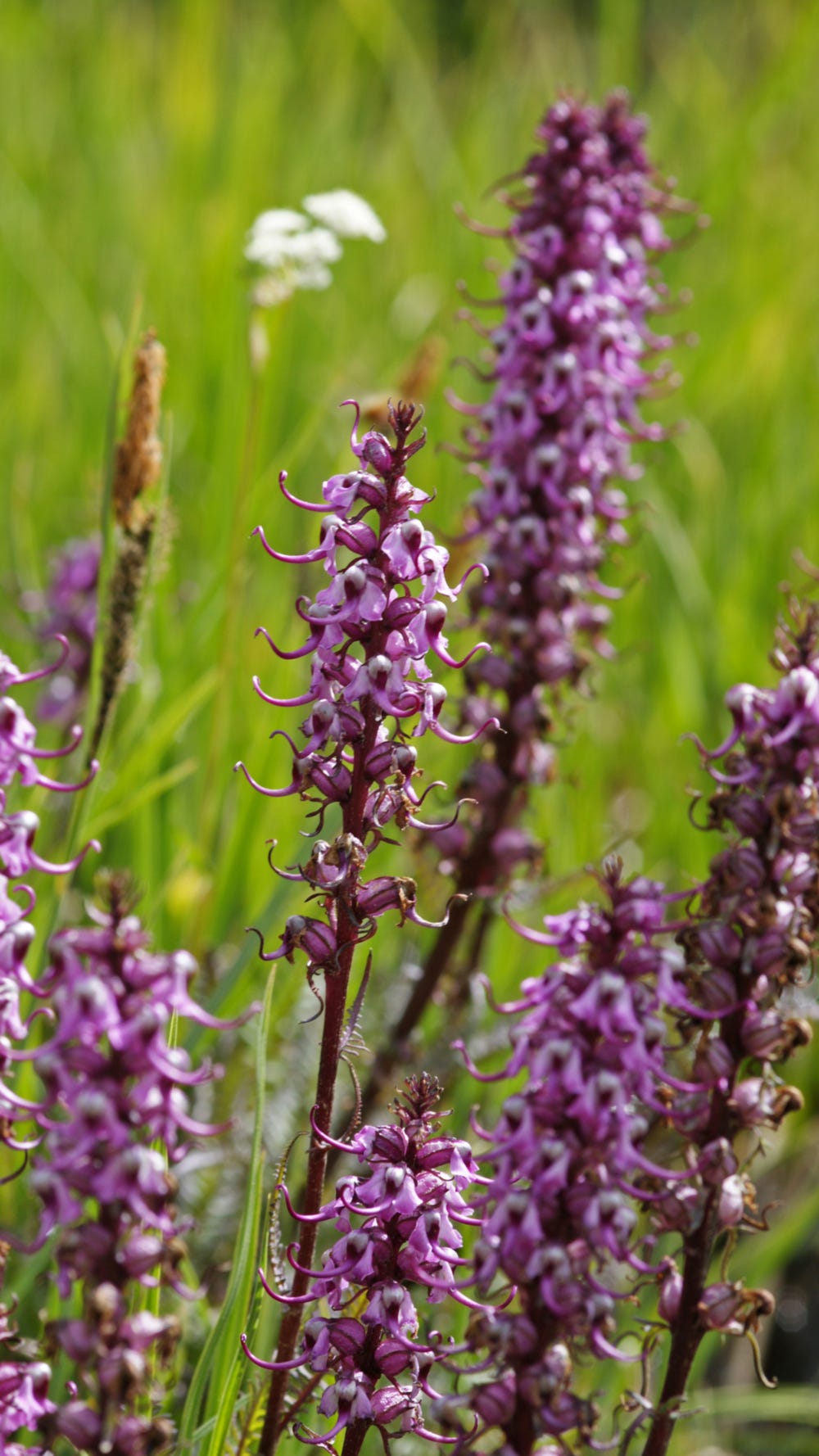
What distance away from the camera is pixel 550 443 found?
2004 mm

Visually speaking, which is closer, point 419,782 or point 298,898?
point 298,898

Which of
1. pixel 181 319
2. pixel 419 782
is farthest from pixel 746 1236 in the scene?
pixel 181 319

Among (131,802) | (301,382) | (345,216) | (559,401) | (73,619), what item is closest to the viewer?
(559,401)

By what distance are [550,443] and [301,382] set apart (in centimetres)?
224

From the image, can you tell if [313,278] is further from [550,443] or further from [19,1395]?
[19,1395]

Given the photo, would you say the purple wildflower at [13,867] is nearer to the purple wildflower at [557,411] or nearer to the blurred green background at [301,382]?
the blurred green background at [301,382]

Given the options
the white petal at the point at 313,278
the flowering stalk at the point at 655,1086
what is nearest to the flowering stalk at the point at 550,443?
the white petal at the point at 313,278

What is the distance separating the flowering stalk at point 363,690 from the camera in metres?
1.15

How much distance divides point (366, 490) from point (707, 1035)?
517mm

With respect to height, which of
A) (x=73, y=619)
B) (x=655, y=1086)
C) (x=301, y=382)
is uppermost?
(x=301, y=382)

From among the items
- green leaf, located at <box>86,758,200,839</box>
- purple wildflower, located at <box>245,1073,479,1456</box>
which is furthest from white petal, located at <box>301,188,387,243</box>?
purple wildflower, located at <box>245,1073,479,1456</box>

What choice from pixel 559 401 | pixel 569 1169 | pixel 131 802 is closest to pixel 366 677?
pixel 569 1169

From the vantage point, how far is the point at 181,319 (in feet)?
13.4

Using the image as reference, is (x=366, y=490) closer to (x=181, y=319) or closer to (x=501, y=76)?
(x=181, y=319)
